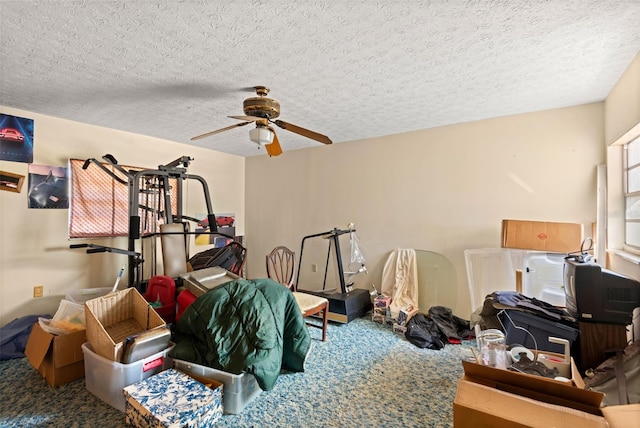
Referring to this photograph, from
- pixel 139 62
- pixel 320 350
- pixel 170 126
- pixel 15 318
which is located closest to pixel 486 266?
pixel 320 350

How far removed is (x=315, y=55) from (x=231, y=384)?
2.12 metres

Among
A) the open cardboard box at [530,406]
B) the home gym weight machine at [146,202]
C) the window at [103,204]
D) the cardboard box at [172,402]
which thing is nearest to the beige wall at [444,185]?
the home gym weight machine at [146,202]

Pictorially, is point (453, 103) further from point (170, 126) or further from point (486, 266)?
point (170, 126)

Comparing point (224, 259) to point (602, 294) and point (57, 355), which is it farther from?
point (602, 294)

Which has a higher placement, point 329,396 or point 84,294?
point 84,294

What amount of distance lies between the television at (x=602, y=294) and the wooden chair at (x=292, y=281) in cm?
191

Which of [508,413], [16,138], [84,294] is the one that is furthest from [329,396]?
[16,138]

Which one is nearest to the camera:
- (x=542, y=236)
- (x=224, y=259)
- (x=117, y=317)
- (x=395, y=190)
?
(x=117, y=317)

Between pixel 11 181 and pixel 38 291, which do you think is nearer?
pixel 11 181

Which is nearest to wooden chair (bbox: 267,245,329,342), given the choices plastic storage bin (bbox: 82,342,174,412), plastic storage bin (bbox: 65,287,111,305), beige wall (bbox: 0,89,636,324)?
beige wall (bbox: 0,89,636,324)

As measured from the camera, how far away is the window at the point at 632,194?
2.34 metres

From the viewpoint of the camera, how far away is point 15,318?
117 inches

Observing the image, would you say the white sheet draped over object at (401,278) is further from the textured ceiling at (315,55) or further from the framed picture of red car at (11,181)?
the framed picture of red car at (11,181)

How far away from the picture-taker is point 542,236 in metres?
2.72
